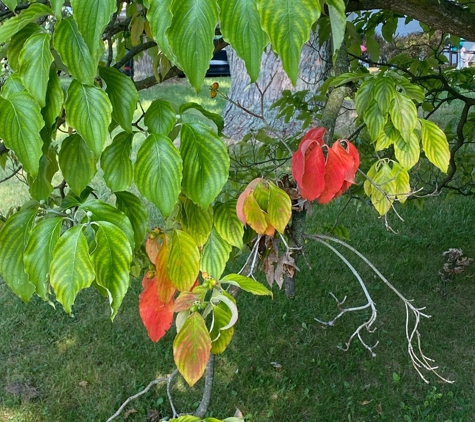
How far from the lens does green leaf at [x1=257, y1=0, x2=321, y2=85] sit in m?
0.72

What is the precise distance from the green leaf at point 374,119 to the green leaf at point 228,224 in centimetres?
37

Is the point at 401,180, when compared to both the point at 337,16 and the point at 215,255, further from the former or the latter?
the point at 337,16

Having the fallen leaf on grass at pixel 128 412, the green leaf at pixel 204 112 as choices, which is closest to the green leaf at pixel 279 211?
the green leaf at pixel 204 112

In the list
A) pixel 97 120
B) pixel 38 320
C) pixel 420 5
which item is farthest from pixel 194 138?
pixel 38 320

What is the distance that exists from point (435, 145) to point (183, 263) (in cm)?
64

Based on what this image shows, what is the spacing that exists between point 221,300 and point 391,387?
217 cm

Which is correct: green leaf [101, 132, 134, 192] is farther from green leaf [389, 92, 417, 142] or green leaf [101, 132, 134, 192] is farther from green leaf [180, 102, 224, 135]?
green leaf [389, 92, 417, 142]

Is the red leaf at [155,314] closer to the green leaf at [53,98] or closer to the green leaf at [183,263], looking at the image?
the green leaf at [183,263]

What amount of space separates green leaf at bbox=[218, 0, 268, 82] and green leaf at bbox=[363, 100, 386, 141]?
0.62 metres

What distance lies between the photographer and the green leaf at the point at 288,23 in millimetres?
724

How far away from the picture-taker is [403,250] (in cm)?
428

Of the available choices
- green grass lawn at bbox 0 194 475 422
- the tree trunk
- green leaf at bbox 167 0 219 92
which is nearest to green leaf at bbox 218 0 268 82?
green leaf at bbox 167 0 219 92

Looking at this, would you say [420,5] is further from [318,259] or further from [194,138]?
[318,259]

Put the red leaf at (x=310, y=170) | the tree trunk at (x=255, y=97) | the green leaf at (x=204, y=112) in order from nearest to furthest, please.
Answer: the green leaf at (x=204, y=112) → the red leaf at (x=310, y=170) → the tree trunk at (x=255, y=97)
